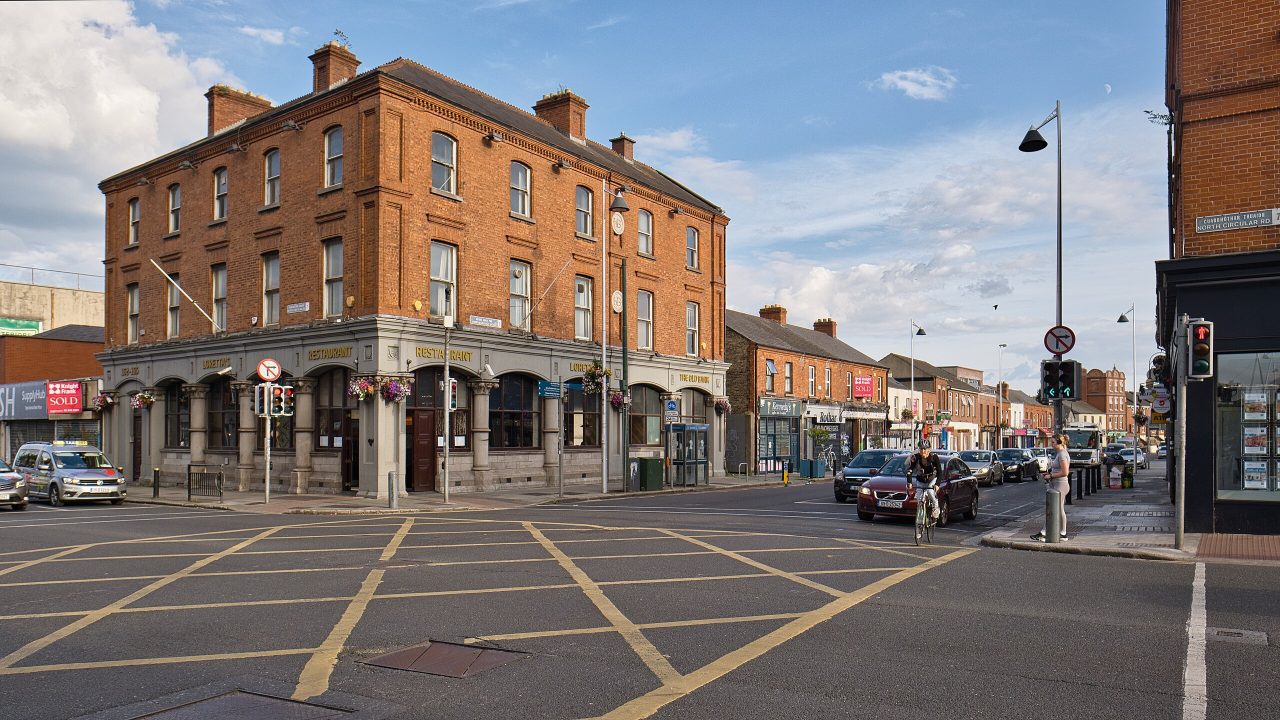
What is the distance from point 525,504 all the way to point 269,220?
12.7m

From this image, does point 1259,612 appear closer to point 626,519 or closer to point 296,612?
point 296,612

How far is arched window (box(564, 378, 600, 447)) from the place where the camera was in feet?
109

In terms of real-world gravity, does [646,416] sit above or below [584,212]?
below

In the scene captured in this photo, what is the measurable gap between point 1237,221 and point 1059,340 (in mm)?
3569

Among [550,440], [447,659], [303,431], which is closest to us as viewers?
[447,659]

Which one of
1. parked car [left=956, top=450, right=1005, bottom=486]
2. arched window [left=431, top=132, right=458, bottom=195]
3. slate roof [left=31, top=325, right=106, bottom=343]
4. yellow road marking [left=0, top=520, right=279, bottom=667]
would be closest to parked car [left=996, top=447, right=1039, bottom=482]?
parked car [left=956, top=450, right=1005, bottom=486]

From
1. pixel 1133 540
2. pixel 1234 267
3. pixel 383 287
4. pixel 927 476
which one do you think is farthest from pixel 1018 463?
pixel 383 287

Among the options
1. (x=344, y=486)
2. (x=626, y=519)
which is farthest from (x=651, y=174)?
(x=626, y=519)

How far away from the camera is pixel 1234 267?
16.3 metres

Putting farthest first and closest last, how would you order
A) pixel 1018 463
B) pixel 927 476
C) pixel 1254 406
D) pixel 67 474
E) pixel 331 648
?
pixel 1018 463 < pixel 67 474 < pixel 927 476 < pixel 1254 406 < pixel 331 648

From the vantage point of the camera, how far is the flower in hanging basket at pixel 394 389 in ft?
83.4

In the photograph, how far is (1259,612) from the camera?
971 cm

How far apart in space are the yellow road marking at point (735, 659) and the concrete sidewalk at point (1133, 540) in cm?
526

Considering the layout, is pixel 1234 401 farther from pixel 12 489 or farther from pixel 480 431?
pixel 12 489
